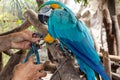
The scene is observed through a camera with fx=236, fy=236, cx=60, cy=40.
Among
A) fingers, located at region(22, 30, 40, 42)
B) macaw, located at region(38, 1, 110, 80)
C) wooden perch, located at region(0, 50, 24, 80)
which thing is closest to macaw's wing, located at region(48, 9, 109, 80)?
macaw, located at region(38, 1, 110, 80)

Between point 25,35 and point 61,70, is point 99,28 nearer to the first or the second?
point 25,35

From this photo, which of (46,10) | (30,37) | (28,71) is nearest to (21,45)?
(30,37)

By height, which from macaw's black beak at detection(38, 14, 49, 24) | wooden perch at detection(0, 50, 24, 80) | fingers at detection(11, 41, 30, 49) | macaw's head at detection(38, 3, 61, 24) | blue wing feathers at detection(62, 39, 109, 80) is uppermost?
macaw's head at detection(38, 3, 61, 24)

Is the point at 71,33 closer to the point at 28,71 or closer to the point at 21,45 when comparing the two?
the point at 21,45

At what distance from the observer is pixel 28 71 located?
103cm

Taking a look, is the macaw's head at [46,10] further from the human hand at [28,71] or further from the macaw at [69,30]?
the human hand at [28,71]

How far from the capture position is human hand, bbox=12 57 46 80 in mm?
1019

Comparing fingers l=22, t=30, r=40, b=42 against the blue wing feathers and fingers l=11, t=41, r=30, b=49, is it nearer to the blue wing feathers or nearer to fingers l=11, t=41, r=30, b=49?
fingers l=11, t=41, r=30, b=49

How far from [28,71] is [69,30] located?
0.50 m

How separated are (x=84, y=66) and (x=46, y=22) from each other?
0.42m

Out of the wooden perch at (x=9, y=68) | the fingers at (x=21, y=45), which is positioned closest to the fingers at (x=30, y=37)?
the fingers at (x=21, y=45)

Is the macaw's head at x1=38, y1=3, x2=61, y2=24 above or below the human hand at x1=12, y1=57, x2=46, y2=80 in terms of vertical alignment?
above

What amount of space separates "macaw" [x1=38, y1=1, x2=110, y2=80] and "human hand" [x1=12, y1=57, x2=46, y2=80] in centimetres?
30

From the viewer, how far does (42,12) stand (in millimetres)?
1418
